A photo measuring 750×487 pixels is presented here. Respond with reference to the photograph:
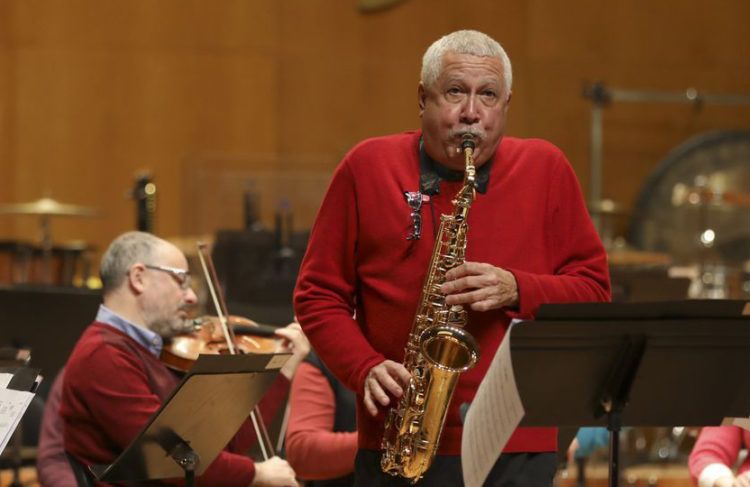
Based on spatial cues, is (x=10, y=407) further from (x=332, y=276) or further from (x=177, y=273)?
(x=177, y=273)

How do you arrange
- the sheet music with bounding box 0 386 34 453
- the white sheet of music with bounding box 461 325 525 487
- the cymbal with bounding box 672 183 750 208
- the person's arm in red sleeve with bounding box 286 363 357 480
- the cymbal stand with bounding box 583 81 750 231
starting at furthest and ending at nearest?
the cymbal stand with bounding box 583 81 750 231 → the cymbal with bounding box 672 183 750 208 → the person's arm in red sleeve with bounding box 286 363 357 480 → the sheet music with bounding box 0 386 34 453 → the white sheet of music with bounding box 461 325 525 487

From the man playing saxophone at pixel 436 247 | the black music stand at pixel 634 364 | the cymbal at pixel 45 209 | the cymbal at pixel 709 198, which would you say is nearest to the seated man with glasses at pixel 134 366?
the man playing saxophone at pixel 436 247

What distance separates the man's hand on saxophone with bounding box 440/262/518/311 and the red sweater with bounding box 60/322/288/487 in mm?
1376

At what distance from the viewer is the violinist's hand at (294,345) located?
3.98 m

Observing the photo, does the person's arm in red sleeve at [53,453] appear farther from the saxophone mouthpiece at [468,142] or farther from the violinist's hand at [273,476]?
the saxophone mouthpiece at [468,142]

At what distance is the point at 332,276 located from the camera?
281cm

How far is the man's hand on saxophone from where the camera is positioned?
258 cm

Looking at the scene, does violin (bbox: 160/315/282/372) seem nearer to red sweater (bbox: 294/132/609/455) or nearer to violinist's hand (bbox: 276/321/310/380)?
violinist's hand (bbox: 276/321/310/380)

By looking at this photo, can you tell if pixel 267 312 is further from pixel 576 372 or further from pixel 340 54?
pixel 340 54

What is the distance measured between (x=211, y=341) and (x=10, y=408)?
1.48 m

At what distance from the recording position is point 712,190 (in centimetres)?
948

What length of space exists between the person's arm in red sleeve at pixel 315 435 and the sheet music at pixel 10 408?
131cm

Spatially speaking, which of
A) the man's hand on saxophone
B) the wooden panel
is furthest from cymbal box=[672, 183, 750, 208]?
the man's hand on saxophone

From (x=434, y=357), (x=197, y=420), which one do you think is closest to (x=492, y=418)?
(x=434, y=357)
